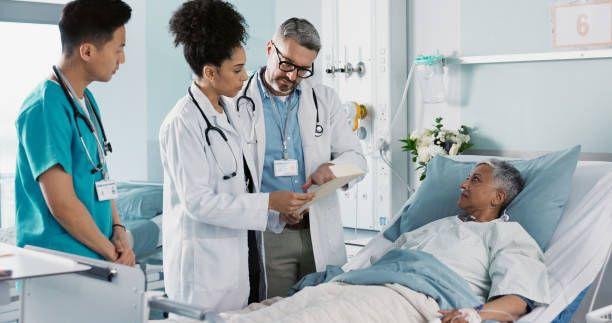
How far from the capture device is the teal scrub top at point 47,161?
1.79 metres

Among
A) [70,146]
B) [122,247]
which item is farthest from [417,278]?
[70,146]

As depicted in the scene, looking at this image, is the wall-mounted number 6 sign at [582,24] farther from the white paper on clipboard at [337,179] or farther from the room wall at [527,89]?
the white paper on clipboard at [337,179]

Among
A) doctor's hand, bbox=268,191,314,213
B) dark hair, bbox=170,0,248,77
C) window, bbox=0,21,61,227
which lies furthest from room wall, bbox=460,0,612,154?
window, bbox=0,21,61,227

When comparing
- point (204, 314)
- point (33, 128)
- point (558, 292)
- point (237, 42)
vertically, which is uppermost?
point (237, 42)

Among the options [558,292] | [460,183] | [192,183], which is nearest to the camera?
[192,183]

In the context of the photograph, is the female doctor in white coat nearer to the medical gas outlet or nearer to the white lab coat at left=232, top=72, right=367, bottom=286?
the white lab coat at left=232, top=72, right=367, bottom=286

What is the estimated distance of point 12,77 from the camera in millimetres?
3705

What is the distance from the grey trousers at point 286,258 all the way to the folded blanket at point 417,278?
86 millimetres

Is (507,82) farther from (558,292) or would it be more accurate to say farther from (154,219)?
(154,219)

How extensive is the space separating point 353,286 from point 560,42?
1.55m

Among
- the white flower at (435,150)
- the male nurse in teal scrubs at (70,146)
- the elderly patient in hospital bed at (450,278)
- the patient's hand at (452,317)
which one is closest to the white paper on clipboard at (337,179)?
the elderly patient in hospital bed at (450,278)

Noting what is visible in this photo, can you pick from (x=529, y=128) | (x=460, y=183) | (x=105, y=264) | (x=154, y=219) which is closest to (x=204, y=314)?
(x=105, y=264)

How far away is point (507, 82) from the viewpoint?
328 cm

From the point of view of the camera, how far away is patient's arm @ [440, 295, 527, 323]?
2107 millimetres
